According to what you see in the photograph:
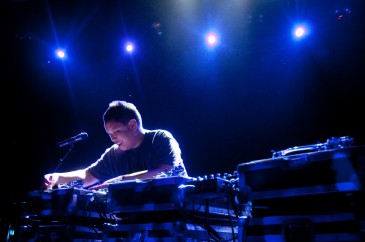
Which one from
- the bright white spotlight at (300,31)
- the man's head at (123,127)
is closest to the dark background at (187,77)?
the bright white spotlight at (300,31)

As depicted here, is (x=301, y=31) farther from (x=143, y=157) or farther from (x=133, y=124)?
(x=143, y=157)

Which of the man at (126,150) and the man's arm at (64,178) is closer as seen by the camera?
the man's arm at (64,178)

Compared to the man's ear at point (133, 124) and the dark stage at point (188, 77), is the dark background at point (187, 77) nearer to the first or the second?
the dark stage at point (188, 77)

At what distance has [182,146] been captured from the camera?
7395 mm

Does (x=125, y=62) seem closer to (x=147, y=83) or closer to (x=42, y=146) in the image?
(x=147, y=83)

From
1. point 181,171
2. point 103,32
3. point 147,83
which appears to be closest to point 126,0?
point 103,32

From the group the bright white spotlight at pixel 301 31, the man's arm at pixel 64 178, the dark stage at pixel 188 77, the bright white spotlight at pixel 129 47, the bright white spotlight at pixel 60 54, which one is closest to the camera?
the man's arm at pixel 64 178

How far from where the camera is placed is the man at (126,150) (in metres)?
4.02

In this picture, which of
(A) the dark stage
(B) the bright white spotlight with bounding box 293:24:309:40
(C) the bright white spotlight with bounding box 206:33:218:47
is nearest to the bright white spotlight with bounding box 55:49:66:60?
(A) the dark stage

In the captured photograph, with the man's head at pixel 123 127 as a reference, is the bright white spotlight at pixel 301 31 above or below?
above

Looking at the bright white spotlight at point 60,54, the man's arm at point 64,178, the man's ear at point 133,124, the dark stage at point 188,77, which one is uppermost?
the bright white spotlight at point 60,54

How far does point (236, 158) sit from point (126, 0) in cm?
407

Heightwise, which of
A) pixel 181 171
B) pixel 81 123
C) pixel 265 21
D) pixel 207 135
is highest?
pixel 265 21

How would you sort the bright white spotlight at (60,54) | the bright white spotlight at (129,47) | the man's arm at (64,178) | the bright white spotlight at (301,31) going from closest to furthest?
1. the man's arm at (64,178)
2. the bright white spotlight at (301,31)
3. the bright white spotlight at (129,47)
4. the bright white spotlight at (60,54)
